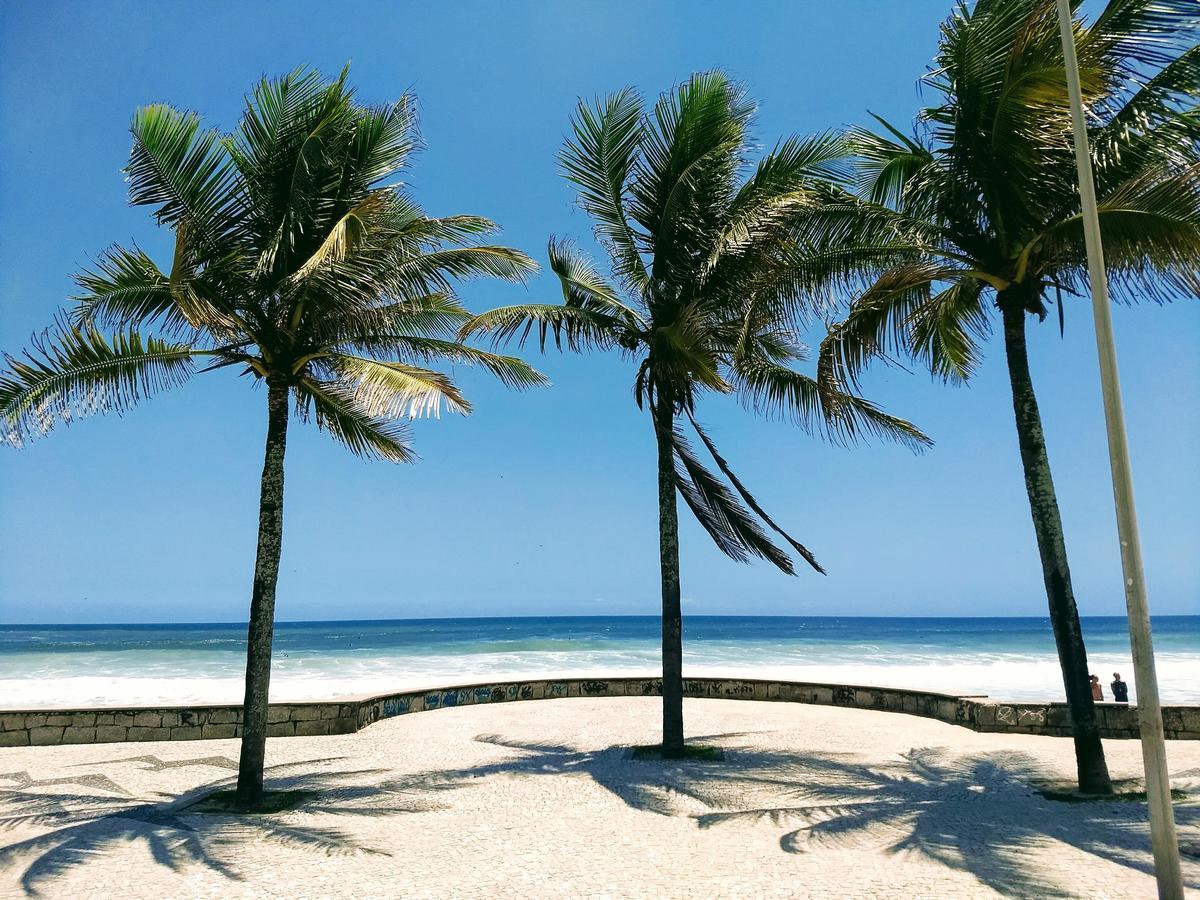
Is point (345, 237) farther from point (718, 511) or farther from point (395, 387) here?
point (718, 511)

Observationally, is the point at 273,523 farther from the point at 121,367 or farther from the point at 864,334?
the point at 864,334

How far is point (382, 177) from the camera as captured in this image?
9430mm

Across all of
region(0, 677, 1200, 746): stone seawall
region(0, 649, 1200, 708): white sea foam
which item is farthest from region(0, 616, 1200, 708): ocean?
region(0, 677, 1200, 746): stone seawall

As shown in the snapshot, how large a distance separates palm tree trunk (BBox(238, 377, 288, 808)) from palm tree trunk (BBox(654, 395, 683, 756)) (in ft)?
15.9

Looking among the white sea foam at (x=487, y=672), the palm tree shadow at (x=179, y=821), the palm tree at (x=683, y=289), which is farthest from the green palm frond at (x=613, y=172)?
the white sea foam at (x=487, y=672)

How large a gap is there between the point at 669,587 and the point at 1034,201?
6252mm

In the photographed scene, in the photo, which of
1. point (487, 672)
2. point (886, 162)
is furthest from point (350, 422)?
point (487, 672)

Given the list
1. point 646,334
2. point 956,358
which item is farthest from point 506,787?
point 956,358

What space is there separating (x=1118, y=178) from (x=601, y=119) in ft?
20.4

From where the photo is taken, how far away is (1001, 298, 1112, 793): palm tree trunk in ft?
26.4

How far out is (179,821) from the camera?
297 inches

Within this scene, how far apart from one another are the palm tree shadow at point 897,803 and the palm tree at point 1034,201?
A: 1.08m

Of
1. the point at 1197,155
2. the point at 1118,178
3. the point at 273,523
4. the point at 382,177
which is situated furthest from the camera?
the point at 382,177

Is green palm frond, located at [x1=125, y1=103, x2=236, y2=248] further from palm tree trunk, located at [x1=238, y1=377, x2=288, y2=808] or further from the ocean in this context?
the ocean
